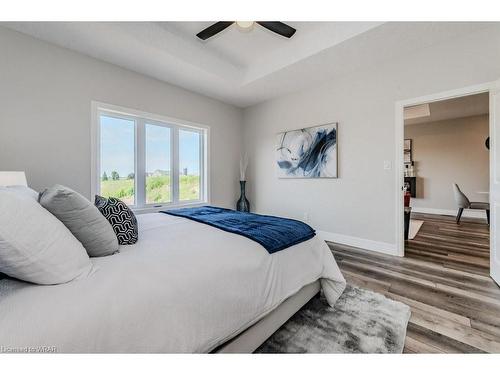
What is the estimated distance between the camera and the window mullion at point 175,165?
12.4 ft

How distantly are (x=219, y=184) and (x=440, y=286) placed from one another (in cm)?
343

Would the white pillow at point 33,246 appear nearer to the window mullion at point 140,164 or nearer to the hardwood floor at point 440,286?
the hardwood floor at point 440,286

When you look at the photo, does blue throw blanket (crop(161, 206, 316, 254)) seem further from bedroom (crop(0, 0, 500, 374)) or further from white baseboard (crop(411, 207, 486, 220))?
white baseboard (crop(411, 207, 486, 220))

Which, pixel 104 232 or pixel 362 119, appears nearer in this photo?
pixel 104 232

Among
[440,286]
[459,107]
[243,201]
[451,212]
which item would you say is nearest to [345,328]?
[440,286]

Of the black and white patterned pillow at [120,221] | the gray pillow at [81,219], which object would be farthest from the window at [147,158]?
the gray pillow at [81,219]

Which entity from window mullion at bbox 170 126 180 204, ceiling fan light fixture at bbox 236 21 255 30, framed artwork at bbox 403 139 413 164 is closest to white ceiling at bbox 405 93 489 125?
framed artwork at bbox 403 139 413 164

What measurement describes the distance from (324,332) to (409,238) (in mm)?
3052

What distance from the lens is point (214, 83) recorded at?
3.53 m

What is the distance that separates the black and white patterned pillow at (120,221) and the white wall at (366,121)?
296 cm

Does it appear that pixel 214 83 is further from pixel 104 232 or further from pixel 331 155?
pixel 104 232

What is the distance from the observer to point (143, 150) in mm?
3400
